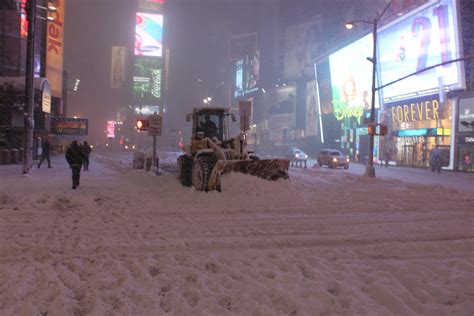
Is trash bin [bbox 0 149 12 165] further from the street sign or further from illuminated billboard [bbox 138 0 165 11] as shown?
illuminated billboard [bbox 138 0 165 11]

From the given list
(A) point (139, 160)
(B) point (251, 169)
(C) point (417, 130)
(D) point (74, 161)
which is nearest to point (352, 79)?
(C) point (417, 130)

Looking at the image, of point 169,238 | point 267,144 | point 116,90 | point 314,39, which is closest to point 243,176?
point 169,238

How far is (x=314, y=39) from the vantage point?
3659 inches

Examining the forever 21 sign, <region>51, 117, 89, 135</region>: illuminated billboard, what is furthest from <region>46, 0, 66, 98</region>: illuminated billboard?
the forever 21 sign

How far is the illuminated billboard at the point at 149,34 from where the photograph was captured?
469 ft

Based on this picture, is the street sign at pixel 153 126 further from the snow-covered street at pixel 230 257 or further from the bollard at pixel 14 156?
the bollard at pixel 14 156

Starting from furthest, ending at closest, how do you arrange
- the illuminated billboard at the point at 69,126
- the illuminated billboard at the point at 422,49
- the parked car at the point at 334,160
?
1. the illuminated billboard at the point at 69,126
2. the illuminated billboard at the point at 422,49
3. the parked car at the point at 334,160

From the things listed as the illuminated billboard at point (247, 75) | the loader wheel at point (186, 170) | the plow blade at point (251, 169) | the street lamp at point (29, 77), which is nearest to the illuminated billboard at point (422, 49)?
the plow blade at point (251, 169)

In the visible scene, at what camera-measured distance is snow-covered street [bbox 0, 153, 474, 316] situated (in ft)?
14.9

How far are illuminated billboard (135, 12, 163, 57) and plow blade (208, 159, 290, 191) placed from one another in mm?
138753

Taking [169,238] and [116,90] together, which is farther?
[116,90]

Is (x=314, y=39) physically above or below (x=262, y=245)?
above

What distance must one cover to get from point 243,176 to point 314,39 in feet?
281

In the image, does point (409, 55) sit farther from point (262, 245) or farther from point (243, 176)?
point (262, 245)
